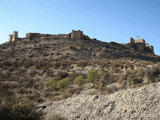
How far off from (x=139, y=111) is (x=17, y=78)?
58.3 ft

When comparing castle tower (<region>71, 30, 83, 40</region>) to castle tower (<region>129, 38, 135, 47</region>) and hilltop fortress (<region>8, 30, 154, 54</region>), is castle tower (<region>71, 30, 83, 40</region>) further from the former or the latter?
castle tower (<region>129, 38, 135, 47</region>)

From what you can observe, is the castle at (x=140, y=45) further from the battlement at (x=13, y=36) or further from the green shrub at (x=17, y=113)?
the green shrub at (x=17, y=113)

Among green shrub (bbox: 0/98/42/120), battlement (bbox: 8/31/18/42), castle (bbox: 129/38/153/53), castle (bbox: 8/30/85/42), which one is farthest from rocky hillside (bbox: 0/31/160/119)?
castle (bbox: 129/38/153/53)

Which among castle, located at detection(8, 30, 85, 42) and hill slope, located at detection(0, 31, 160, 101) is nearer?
hill slope, located at detection(0, 31, 160, 101)

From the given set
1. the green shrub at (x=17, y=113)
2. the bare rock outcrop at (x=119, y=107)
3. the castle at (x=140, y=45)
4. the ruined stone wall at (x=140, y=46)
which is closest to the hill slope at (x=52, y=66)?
the bare rock outcrop at (x=119, y=107)

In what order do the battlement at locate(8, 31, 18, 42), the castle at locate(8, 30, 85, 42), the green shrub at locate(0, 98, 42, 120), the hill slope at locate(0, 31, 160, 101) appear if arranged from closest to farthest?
the green shrub at locate(0, 98, 42, 120) → the hill slope at locate(0, 31, 160, 101) → the castle at locate(8, 30, 85, 42) → the battlement at locate(8, 31, 18, 42)

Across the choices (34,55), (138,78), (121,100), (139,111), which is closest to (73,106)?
(121,100)

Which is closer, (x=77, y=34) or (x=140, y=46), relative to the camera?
(x=77, y=34)

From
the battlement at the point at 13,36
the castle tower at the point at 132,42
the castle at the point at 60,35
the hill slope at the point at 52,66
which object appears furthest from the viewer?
the castle tower at the point at 132,42

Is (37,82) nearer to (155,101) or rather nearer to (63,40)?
(155,101)

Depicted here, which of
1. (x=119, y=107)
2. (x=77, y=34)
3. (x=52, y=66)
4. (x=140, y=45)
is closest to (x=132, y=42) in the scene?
(x=140, y=45)

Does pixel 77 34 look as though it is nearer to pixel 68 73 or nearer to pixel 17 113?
pixel 68 73

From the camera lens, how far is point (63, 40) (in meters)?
44.1

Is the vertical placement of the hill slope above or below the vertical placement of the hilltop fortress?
below
